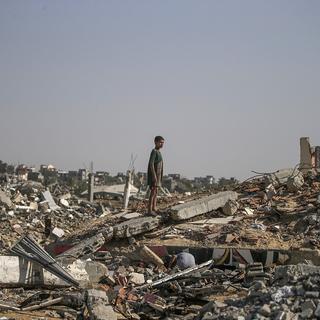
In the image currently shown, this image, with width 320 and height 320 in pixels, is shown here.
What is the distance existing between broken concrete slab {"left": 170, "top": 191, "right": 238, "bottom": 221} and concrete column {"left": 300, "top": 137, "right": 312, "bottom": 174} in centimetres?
314

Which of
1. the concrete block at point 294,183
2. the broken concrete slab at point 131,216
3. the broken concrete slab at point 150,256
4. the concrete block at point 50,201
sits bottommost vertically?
the broken concrete slab at point 150,256

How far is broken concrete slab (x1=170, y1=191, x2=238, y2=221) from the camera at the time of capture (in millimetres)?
12430

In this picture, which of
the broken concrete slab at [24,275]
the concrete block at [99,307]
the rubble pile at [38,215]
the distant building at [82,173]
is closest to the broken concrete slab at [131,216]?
Result: the rubble pile at [38,215]

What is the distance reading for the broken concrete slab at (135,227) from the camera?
464 inches

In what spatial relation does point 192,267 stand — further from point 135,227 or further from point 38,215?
point 38,215

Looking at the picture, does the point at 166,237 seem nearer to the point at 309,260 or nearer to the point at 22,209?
the point at 309,260

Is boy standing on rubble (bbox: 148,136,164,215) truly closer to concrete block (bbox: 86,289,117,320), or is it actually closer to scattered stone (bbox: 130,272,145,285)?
scattered stone (bbox: 130,272,145,285)

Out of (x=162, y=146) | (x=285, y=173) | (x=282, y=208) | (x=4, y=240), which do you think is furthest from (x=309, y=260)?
(x=4, y=240)

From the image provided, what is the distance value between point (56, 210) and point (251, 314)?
54.3ft

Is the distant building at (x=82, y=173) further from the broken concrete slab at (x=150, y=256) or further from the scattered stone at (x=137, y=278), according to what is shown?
the scattered stone at (x=137, y=278)

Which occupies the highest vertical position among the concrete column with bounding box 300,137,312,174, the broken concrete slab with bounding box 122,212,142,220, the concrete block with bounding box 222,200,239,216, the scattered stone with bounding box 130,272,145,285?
the concrete column with bounding box 300,137,312,174

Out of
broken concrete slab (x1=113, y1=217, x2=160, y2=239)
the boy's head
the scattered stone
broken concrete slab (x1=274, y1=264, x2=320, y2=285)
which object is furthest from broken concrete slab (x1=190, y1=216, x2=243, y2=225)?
broken concrete slab (x1=274, y1=264, x2=320, y2=285)

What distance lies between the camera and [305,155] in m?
16.5

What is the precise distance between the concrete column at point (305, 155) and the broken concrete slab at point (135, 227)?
18.2 ft
